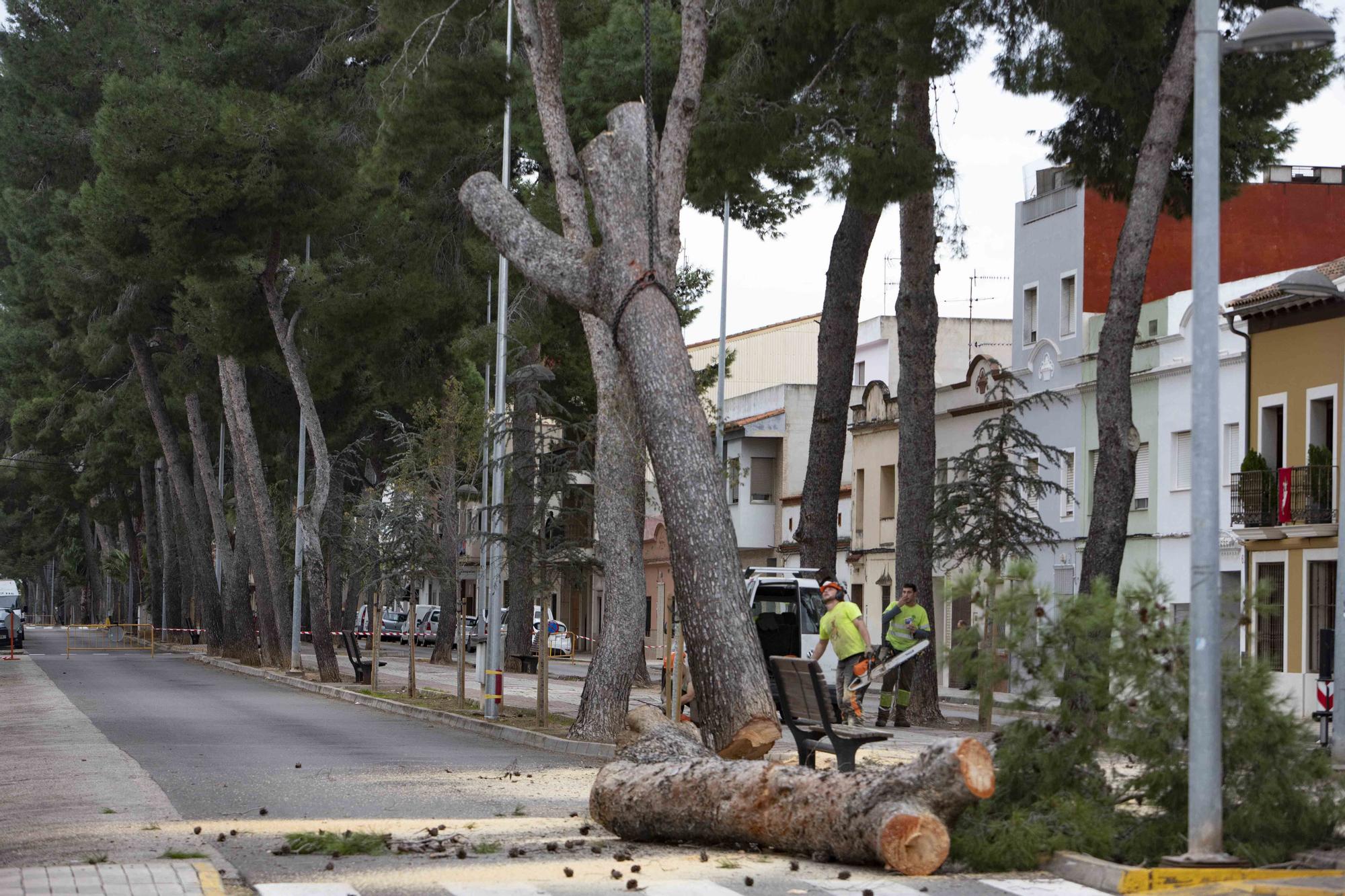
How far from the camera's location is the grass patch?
11094mm

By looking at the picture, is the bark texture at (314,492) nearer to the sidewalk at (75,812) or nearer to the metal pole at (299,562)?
the metal pole at (299,562)

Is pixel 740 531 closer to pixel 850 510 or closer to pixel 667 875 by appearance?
pixel 850 510

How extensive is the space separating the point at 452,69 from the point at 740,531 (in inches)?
1618

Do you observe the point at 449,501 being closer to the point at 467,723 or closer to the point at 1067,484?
the point at 1067,484

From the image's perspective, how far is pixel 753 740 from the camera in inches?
598

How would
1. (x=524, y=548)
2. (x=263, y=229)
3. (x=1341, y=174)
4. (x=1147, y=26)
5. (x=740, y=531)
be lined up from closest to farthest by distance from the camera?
(x=1147, y=26) → (x=524, y=548) → (x=263, y=229) → (x=1341, y=174) → (x=740, y=531)

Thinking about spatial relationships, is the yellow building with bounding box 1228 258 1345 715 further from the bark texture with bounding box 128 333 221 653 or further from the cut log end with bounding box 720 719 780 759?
the bark texture with bounding box 128 333 221 653

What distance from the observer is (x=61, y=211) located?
1751 inches

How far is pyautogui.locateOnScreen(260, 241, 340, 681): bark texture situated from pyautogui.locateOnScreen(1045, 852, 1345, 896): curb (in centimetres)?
2831

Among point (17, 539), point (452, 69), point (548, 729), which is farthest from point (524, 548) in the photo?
point (17, 539)

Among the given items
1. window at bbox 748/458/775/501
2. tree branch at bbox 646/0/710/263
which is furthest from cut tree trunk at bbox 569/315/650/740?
window at bbox 748/458/775/501

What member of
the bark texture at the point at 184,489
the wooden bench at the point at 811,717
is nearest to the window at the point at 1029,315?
the bark texture at the point at 184,489

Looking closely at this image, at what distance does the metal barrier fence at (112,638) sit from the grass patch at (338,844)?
47.2 m

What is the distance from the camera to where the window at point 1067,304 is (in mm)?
43344
